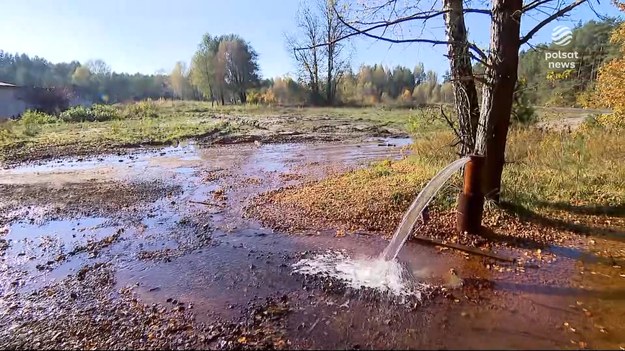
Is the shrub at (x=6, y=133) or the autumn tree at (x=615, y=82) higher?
the autumn tree at (x=615, y=82)

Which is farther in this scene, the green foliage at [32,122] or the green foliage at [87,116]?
the green foliage at [87,116]

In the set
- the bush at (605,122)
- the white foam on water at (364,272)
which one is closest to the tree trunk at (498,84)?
the white foam on water at (364,272)

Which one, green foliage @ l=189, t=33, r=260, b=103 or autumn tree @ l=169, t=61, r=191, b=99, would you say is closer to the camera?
green foliage @ l=189, t=33, r=260, b=103

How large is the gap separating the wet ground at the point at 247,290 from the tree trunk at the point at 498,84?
1.45 meters

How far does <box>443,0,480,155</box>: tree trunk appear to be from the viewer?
6609mm

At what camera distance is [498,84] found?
222 inches

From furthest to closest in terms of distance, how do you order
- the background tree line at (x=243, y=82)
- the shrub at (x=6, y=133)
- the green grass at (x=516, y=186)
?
the background tree line at (x=243, y=82) < the shrub at (x=6, y=133) < the green grass at (x=516, y=186)

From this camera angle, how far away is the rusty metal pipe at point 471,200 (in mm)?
5176

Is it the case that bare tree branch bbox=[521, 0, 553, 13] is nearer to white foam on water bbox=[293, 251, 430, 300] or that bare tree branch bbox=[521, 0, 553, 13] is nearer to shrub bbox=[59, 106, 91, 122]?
white foam on water bbox=[293, 251, 430, 300]

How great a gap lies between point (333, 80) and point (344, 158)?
37.2 meters

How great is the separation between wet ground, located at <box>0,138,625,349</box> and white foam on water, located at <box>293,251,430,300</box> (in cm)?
15

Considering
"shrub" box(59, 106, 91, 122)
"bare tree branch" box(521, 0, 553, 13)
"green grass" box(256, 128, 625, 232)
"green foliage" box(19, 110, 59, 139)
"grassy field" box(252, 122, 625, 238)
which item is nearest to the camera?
"bare tree branch" box(521, 0, 553, 13)

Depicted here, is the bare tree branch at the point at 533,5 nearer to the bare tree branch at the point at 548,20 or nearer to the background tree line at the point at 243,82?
the bare tree branch at the point at 548,20

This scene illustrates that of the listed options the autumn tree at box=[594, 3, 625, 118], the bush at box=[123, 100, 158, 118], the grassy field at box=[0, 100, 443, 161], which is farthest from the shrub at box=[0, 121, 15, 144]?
the autumn tree at box=[594, 3, 625, 118]
